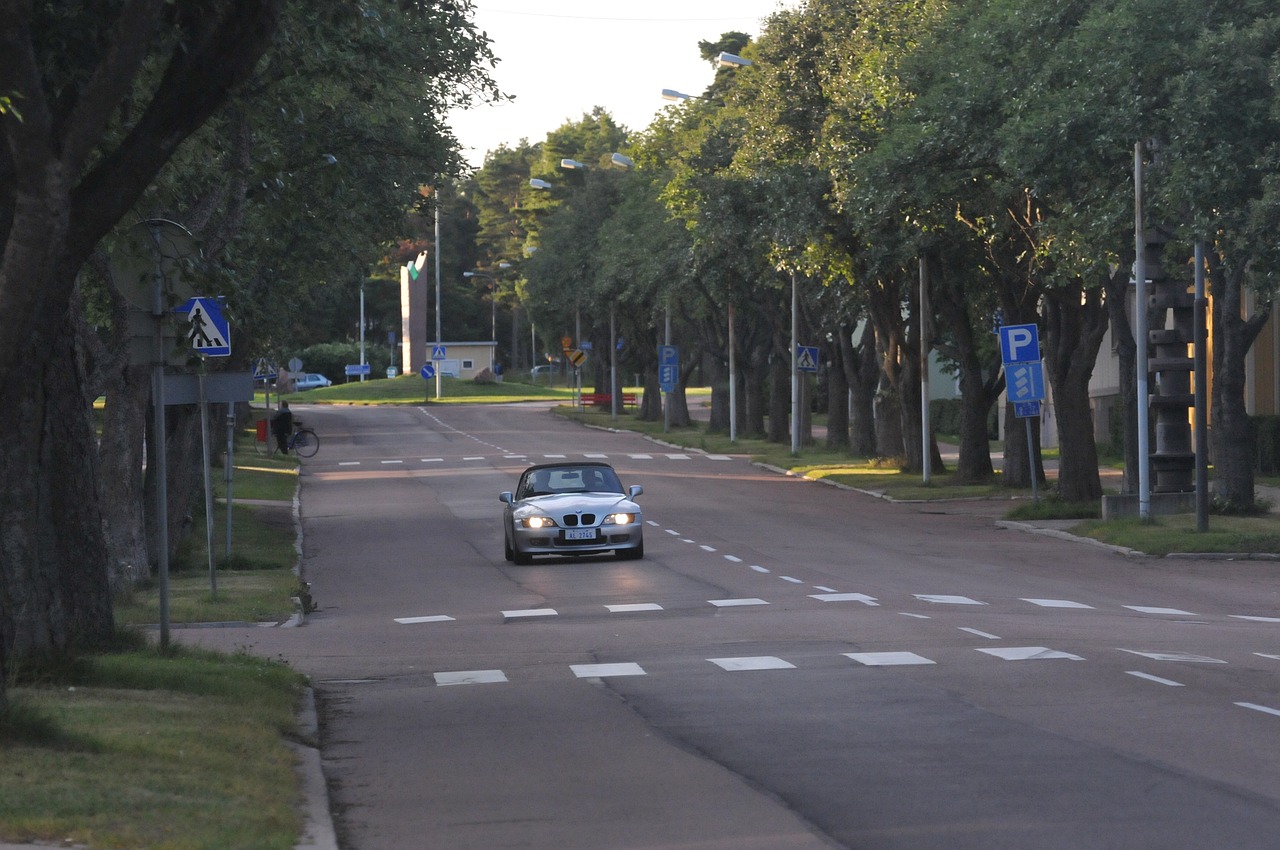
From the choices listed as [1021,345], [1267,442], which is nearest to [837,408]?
[1267,442]

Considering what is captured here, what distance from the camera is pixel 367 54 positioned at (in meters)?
16.9

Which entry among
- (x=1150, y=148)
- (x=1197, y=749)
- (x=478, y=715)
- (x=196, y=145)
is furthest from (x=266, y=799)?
(x=1150, y=148)

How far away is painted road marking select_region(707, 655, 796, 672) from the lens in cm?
1241

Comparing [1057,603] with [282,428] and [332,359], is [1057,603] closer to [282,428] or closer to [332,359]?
[282,428]

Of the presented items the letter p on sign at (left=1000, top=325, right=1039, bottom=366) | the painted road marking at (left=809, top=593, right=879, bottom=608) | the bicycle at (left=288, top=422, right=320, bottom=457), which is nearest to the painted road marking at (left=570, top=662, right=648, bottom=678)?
the painted road marking at (left=809, top=593, right=879, bottom=608)

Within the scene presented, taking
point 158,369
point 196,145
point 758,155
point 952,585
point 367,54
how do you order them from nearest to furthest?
1. point 158,369
2. point 196,145
3. point 367,54
4. point 952,585
5. point 758,155

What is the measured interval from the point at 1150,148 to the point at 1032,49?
2.37 m

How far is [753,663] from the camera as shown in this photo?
41.6ft

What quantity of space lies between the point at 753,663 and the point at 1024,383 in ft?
59.4

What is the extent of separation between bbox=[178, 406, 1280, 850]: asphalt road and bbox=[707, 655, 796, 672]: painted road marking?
0.05 meters

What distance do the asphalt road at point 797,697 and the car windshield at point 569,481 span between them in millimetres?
1036

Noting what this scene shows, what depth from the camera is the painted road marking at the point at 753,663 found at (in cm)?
1241

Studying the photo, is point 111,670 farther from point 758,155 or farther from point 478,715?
point 758,155

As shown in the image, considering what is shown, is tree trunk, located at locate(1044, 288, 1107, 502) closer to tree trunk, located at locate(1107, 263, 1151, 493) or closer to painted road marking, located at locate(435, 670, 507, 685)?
tree trunk, located at locate(1107, 263, 1151, 493)
